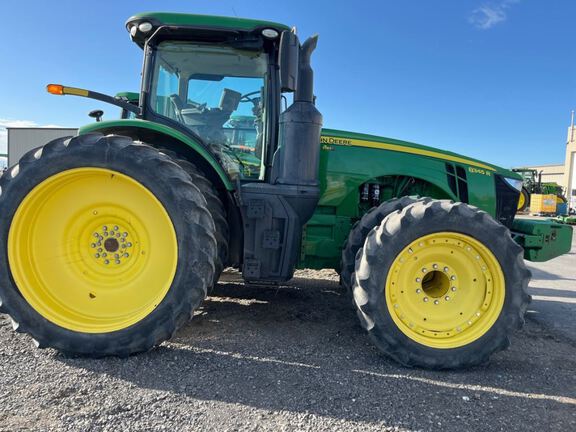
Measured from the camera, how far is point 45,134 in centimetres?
1680

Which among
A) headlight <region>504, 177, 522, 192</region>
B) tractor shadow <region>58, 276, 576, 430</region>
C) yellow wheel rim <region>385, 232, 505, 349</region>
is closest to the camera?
tractor shadow <region>58, 276, 576, 430</region>

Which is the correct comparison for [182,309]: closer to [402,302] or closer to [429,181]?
[402,302]

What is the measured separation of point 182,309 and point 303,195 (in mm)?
1241

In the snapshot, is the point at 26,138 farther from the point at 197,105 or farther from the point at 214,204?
the point at 214,204

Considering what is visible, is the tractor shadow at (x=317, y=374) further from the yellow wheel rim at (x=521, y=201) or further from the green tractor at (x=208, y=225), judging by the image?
the yellow wheel rim at (x=521, y=201)

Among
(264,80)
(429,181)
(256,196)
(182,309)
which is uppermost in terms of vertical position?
(264,80)

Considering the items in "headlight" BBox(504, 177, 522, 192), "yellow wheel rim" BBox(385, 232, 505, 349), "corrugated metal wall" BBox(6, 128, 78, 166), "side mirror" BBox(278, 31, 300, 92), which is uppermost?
"corrugated metal wall" BBox(6, 128, 78, 166)

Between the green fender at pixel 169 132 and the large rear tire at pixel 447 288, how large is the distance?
1215mm

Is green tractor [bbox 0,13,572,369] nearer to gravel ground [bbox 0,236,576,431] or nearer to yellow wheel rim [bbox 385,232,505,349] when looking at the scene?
yellow wheel rim [bbox 385,232,505,349]

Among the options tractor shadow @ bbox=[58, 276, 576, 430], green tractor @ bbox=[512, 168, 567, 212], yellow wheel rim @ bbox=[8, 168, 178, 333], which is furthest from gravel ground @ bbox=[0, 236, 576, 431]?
green tractor @ bbox=[512, 168, 567, 212]

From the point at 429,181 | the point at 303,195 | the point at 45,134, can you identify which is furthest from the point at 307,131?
the point at 45,134

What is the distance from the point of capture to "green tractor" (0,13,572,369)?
263 cm

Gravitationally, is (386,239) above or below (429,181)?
below

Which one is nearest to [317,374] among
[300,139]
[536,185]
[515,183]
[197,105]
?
[300,139]
